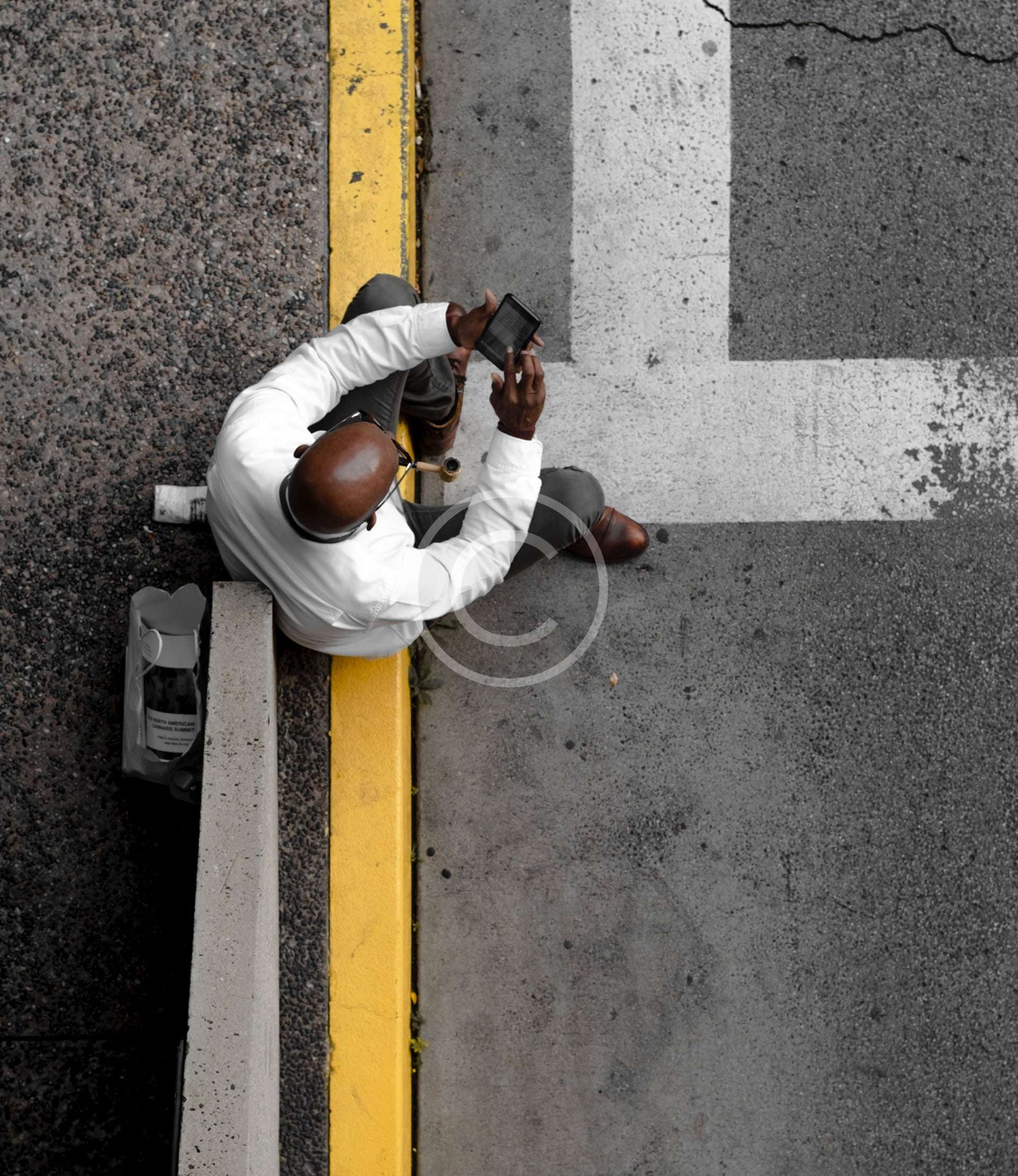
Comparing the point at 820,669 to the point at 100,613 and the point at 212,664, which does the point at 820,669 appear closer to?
the point at 212,664

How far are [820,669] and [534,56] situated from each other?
2.46m

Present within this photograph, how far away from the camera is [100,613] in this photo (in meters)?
3.15

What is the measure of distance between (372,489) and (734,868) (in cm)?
196

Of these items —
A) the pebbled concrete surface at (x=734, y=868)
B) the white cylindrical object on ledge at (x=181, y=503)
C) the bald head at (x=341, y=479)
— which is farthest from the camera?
the pebbled concrete surface at (x=734, y=868)

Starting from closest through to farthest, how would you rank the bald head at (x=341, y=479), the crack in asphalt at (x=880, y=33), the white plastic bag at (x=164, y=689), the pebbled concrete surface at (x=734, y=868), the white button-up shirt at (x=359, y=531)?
the bald head at (x=341, y=479) → the white button-up shirt at (x=359, y=531) → the white plastic bag at (x=164, y=689) → the pebbled concrete surface at (x=734, y=868) → the crack in asphalt at (x=880, y=33)

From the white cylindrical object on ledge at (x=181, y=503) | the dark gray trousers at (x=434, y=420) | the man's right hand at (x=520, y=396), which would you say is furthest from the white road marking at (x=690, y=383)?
the white cylindrical object on ledge at (x=181, y=503)

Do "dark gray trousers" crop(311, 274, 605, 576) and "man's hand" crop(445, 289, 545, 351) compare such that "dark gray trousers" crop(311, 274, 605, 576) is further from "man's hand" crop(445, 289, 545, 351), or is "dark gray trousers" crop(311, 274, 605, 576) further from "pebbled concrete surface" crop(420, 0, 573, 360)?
"pebbled concrete surface" crop(420, 0, 573, 360)

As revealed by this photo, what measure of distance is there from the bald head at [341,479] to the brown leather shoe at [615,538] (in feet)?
4.00

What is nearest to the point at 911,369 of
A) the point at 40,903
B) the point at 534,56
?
the point at 534,56

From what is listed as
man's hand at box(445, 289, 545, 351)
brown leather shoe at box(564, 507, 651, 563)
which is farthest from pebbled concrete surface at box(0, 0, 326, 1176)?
brown leather shoe at box(564, 507, 651, 563)

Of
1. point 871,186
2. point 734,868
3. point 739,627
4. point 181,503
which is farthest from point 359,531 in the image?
point 871,186

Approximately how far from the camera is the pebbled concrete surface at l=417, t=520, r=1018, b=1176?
3.35 m

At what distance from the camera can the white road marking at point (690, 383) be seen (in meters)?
3.60

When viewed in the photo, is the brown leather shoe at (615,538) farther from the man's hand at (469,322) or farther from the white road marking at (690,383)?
the man's hand at (469,322)
